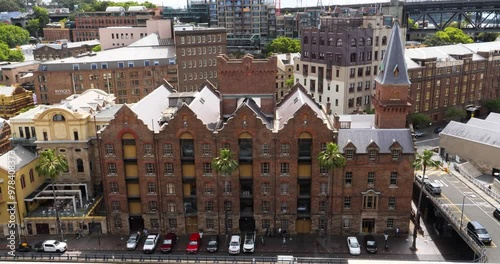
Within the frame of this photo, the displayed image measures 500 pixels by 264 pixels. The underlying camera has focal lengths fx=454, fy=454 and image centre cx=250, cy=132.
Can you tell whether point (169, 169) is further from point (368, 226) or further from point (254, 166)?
point (368, 226)

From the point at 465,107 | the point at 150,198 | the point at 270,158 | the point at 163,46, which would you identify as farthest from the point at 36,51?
the point at 465,107

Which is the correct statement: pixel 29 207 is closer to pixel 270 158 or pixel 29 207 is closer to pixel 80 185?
pixel 80 185

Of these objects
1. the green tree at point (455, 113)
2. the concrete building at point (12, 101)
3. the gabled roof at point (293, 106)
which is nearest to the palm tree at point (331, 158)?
Result: the gabled roof at point (293, 106)

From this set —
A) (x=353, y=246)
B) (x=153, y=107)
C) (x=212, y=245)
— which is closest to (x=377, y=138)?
(x=353, y=246)

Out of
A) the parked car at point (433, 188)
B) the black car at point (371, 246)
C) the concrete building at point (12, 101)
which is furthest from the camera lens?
the concrete building at point (12, 101)

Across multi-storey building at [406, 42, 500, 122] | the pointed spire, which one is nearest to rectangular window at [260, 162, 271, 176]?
the pointed spire

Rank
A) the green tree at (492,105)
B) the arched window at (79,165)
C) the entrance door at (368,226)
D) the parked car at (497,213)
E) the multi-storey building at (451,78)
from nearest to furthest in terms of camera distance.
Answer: the parked car at (497,213)
the entrance door at (368,226)
the arched window at (79,165)
the multi-storey building at (451,78)
the green tree at (492,105)

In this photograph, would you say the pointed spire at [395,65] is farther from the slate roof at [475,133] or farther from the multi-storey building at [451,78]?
the multi-storey building at [451,78]
